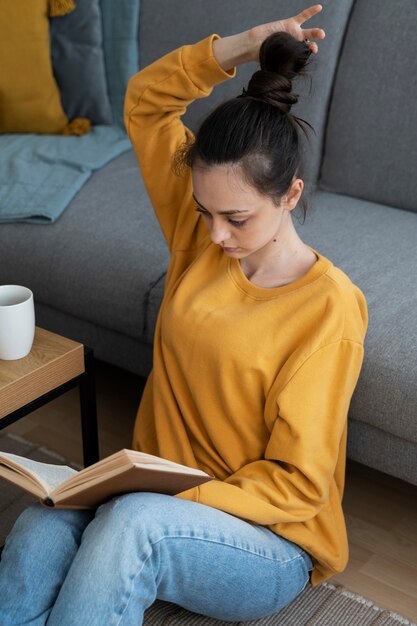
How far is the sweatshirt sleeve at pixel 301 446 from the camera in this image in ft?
4.16

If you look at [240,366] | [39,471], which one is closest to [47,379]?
[39,471]

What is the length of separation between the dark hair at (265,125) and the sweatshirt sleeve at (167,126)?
0.56 feet

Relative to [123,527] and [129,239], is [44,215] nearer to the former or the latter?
[129,239]

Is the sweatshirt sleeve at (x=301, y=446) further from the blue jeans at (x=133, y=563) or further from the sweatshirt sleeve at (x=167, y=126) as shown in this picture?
the sweatshirt sleeve at (x=167, y=126)

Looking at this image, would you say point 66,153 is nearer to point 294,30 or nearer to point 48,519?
point 294,30

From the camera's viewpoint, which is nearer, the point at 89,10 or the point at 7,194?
the point at 7,194

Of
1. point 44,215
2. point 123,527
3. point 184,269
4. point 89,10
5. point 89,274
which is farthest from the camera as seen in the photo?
point 89,10

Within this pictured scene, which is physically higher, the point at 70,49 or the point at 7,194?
the point at 70,49

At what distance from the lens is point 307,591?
5.16ft

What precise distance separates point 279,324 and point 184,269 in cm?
27

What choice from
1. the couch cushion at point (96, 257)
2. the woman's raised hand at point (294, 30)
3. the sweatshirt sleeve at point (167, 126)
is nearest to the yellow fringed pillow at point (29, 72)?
the couch cushion at point (96, 257)

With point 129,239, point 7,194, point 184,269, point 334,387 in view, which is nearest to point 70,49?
point 7,194

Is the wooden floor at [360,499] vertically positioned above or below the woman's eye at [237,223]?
below

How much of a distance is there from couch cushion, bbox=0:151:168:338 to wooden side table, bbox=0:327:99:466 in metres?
0.30
